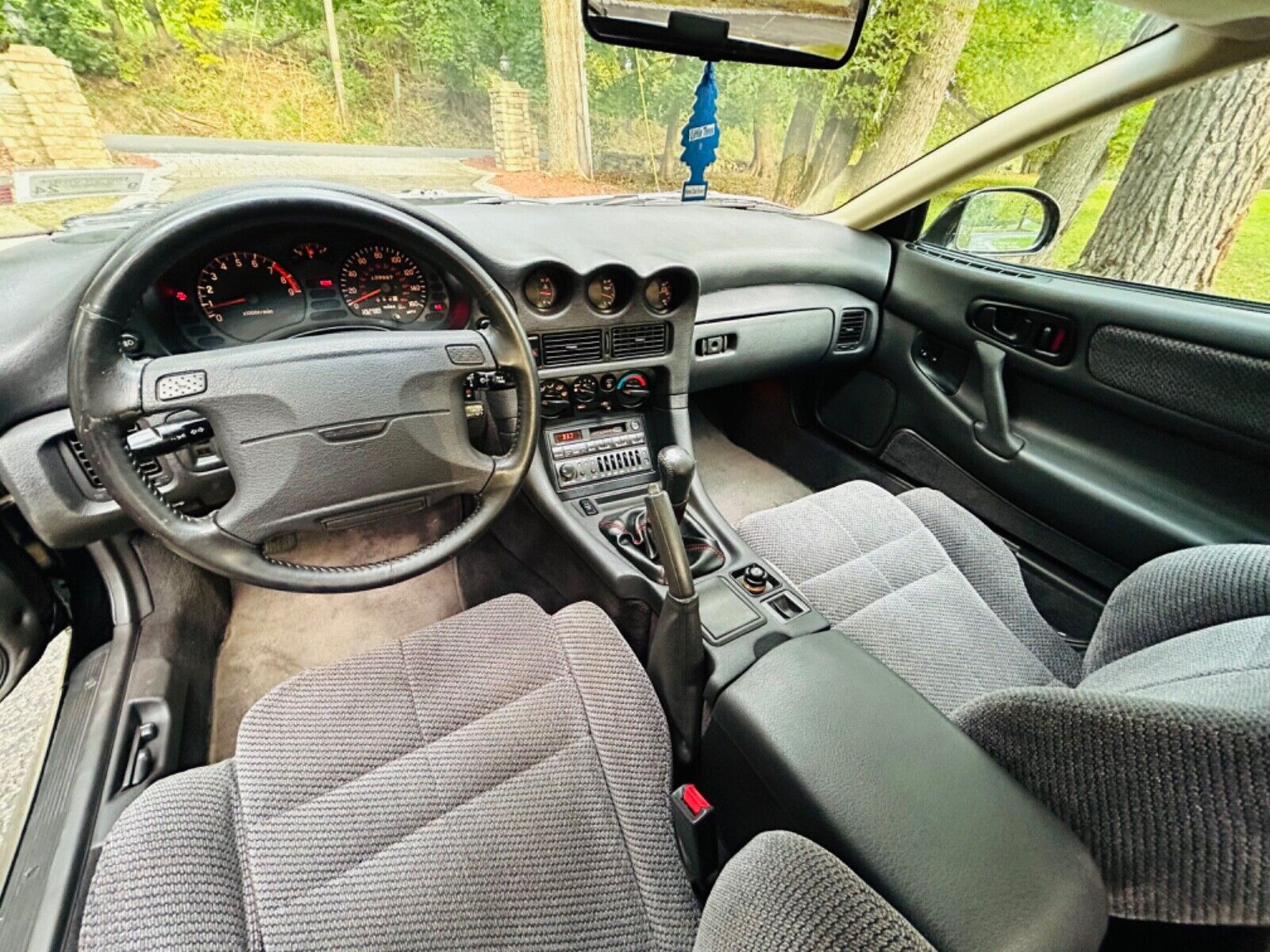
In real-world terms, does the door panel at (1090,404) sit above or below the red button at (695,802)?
above

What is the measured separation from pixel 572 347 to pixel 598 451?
0.26m

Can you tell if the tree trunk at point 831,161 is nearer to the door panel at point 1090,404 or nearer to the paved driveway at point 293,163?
the door panel at point 1090,404

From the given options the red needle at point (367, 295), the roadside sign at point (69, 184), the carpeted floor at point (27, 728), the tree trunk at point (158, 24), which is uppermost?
the tree trunk at point (158, 24)

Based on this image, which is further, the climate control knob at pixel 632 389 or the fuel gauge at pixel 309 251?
the climate control knob at pixel 632 389

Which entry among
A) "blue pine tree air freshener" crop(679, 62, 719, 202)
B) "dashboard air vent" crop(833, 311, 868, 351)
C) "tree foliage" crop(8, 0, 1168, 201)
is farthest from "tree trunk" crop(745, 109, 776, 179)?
"dashboard air vent" crop(833, 311, 868, 351)

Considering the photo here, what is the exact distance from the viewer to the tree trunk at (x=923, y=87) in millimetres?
3244

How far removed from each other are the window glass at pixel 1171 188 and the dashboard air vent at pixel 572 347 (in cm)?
122

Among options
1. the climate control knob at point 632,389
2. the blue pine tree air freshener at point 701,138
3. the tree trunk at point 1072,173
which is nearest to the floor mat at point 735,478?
the climate control knob at point 632,389

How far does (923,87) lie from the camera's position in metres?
3.32

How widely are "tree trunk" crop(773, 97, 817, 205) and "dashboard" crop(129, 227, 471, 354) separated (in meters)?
2.07

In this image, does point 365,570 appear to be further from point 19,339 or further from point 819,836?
point 819,836

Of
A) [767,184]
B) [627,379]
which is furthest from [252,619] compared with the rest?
[767,184]

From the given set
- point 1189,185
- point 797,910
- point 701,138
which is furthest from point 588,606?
point 1189,185

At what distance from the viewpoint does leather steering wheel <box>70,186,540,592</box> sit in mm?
808
